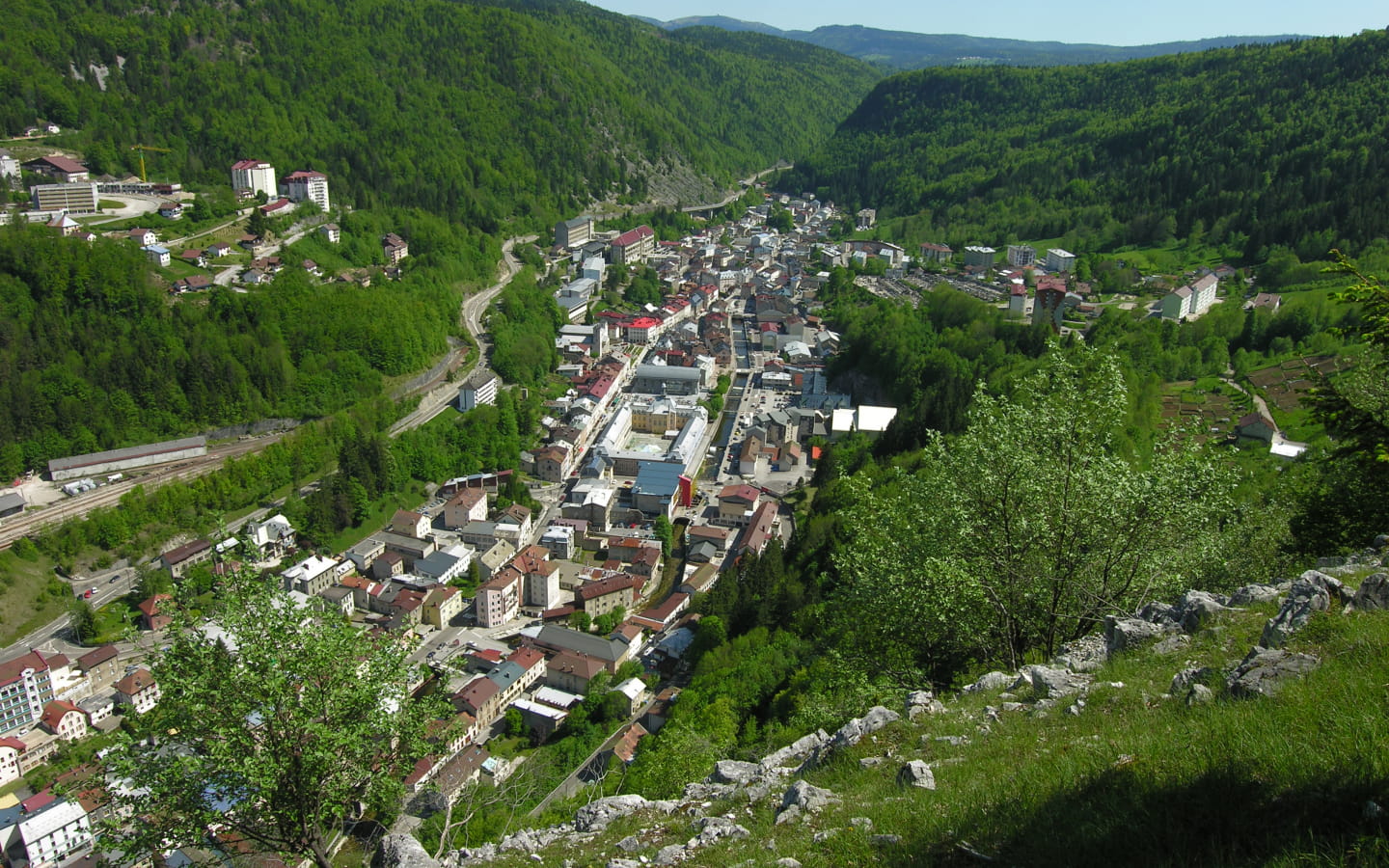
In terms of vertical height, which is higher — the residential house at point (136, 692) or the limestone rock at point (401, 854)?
the limestone rock at point (401, 854)

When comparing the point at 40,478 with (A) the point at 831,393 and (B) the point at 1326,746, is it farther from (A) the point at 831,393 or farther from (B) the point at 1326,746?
(B) the point at 1326,746

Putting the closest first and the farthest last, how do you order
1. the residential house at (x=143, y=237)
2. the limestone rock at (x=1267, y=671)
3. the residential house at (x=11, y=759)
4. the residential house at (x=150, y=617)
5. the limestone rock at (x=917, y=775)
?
the limestone rock at (x=1267, y=671)
the limestone rock at (x=917, y=775)
the residential house at (x=11, y=759)
the residential house at (x=150, y=617)
the residential house at (x=143, y=237)

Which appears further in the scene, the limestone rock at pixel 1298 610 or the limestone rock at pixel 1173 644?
the limestone rock at pixel 1173 644

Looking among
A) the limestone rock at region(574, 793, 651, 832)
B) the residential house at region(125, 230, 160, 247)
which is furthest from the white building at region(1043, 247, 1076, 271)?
the limestone rock at region(574, 793, 651, 832)

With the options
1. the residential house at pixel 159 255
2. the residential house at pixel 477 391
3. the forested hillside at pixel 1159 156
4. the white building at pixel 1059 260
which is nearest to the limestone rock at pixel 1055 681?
the residential house at pixel 477 391

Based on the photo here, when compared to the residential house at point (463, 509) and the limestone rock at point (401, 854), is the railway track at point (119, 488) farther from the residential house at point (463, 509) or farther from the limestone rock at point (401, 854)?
the limestone rock at point (401, 854)

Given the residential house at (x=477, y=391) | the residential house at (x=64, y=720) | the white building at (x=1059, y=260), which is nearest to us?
the residential house at (x=64, y=720)

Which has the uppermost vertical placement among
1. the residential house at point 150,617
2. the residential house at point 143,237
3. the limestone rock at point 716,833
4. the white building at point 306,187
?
the white building at point 306,187
